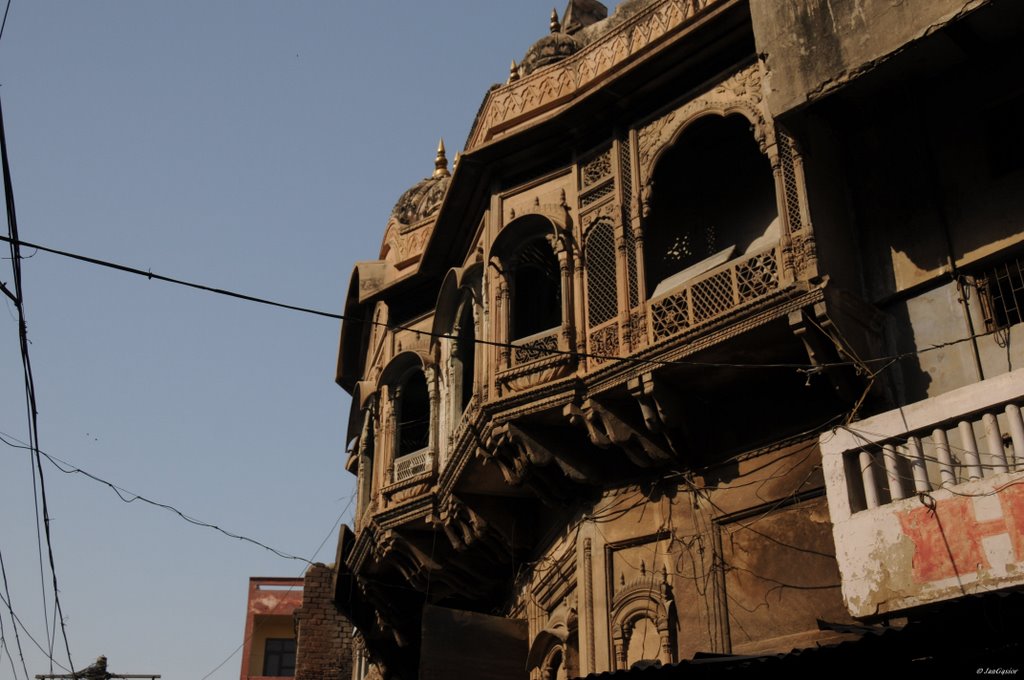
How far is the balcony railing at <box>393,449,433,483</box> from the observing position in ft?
46.3

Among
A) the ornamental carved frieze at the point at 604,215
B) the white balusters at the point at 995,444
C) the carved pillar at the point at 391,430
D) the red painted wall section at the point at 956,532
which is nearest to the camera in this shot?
the red painted wall section at the point at 956,532

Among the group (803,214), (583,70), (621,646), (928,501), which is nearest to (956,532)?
(928,501)

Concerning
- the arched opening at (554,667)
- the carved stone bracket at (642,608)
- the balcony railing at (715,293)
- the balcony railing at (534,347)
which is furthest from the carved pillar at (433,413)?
the balcony railing at (715,293)

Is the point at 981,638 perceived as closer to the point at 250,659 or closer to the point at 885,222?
the point at 885,222

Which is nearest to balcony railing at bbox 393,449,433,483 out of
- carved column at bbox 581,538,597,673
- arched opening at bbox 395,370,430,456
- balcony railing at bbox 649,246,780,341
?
arched opening at bbox 395,370,430,456

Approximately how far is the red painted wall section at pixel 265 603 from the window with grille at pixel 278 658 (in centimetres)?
32

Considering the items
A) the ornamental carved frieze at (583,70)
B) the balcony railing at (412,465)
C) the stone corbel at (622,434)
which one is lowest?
the stone corbel at (622,434)

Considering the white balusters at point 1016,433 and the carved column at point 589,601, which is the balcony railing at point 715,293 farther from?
the white balusters at point 1016,433

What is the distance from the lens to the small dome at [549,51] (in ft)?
45.3

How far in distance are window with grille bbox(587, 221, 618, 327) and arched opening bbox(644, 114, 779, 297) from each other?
15.5 inches

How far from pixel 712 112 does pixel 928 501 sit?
16.0ft

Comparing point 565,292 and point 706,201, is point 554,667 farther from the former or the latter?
point 706,201

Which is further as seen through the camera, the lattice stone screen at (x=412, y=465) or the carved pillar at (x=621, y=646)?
the lattice stone screen at (x=412, y=465)

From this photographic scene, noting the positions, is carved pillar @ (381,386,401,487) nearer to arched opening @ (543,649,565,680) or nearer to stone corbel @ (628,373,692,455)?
arched opening @ (543,649,565,680)
